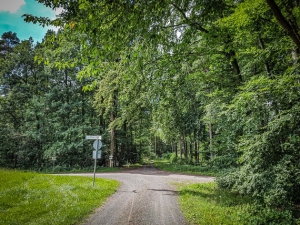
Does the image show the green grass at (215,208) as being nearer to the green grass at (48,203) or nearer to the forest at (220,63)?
the forest at (220,63)

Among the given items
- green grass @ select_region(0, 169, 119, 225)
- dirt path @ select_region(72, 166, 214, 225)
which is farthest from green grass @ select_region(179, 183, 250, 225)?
green grass @ select_region(0, 169, 119, 225)

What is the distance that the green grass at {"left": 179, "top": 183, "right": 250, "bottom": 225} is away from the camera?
5992mm

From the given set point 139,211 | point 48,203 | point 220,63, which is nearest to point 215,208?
point 139,211

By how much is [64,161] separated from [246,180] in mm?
25102

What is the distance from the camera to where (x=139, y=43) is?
4.32 metres

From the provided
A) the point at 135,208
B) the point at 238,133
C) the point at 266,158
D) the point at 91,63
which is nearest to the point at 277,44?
the point at 266,158

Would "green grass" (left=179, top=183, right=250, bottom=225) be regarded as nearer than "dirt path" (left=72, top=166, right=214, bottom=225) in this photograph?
No

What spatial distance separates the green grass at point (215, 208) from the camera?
5992 mm

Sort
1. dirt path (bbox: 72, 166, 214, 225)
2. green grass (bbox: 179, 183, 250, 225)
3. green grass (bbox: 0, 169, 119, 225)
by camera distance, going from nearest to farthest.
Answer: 1. green grass (bbox: 0, 169, 119, 225)
2. dirt path (bbox: 72, 166, 214, 225)
3. green grass (bbox: 179, 183, 250, 225)

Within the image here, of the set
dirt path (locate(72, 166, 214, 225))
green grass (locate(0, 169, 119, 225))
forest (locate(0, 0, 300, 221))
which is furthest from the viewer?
dirt path (locate(72, 166, 214, 225))

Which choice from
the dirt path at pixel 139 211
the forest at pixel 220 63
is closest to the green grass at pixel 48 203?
the dirt path at pixel 139 211

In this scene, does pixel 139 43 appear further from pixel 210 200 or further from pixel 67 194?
pixel 67 194

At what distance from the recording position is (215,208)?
7062 mm

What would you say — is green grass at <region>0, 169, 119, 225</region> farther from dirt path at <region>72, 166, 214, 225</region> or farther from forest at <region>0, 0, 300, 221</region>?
forest at <region>0, 0, 300, 221</region>
